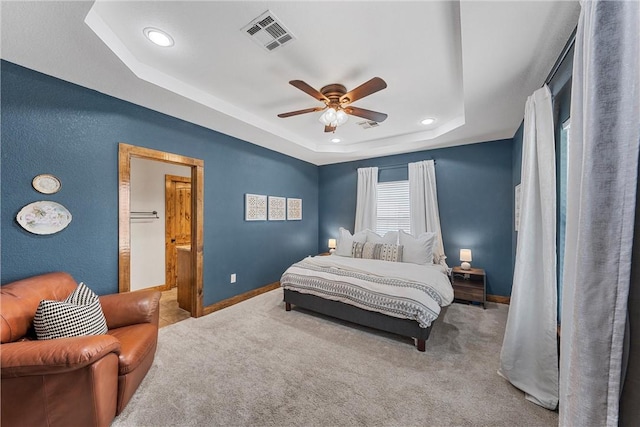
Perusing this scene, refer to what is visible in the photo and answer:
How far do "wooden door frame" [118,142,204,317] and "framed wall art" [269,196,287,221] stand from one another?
1361mm

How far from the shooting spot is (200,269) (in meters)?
3.34

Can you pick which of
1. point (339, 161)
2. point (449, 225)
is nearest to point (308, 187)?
point (339, 161)

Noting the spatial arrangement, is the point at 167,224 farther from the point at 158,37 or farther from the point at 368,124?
the point at 368,124

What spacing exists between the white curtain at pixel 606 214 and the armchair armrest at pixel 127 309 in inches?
105

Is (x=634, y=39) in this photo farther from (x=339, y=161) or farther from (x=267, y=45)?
(x=339, y=161)

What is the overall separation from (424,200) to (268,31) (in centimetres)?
366

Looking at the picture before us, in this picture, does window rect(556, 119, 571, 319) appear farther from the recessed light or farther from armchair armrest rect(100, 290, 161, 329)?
armchair armrest rect(100, 290, 161, 329)

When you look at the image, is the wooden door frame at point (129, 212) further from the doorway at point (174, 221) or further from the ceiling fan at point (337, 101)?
the ceiling fan at point (337, 101)

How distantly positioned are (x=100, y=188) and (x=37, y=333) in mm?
1410

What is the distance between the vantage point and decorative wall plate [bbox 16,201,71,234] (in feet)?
6.74

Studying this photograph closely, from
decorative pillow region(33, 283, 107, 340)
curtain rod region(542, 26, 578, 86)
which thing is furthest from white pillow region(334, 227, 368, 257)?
decorative pillow region(33, 283, 107, 340)

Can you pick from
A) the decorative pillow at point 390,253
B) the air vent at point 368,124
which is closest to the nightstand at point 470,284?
the decorative pillow at point 390,253

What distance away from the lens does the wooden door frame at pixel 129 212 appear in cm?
262

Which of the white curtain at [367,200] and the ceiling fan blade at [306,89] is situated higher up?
the ceiling fan blade at [306,89]
